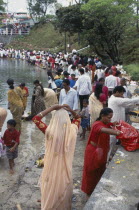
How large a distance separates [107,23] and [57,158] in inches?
662

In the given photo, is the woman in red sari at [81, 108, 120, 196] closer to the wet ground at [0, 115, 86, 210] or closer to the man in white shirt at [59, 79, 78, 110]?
the wet ground at [0, 115, 86, 210]

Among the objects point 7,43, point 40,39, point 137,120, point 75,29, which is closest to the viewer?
point 137,120

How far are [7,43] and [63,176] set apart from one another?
47.3 meters

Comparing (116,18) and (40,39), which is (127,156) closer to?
(116,18)

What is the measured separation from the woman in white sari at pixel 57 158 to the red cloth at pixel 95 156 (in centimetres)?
34

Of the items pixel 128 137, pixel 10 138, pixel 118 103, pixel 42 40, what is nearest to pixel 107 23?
pixel 118 103

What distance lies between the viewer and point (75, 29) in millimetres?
21938

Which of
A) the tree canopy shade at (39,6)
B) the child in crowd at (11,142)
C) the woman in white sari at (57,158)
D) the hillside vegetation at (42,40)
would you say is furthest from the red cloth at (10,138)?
the tree canopy shade at (39,6)

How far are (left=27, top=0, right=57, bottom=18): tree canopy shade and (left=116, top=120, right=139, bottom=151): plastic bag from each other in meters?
51.0

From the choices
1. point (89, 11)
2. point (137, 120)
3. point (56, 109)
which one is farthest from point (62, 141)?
point (89, 11)

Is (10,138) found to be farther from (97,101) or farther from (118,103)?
(118,103)

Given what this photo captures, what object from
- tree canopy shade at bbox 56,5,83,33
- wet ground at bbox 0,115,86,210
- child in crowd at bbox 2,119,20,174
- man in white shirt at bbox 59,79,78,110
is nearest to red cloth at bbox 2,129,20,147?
child in crowd at bbox 2,119,20,174

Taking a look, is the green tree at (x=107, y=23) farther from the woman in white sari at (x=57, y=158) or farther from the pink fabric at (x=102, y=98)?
the woman in white sari at (x=57, y=158)

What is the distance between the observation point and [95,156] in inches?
155
